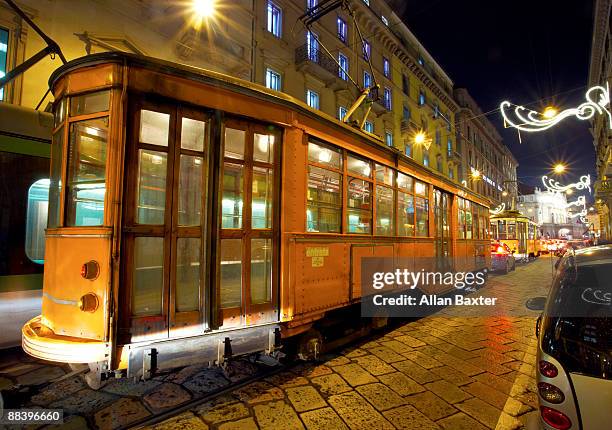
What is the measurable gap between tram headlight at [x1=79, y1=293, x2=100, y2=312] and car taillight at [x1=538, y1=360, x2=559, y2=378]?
3.33 meters

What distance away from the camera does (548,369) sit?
1.78 metres

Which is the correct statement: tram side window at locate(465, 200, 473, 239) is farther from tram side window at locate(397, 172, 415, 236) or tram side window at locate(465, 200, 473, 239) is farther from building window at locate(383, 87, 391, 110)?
building window at locate(383, 87, 391, 110)

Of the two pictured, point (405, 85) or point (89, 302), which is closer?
point (89, 302)

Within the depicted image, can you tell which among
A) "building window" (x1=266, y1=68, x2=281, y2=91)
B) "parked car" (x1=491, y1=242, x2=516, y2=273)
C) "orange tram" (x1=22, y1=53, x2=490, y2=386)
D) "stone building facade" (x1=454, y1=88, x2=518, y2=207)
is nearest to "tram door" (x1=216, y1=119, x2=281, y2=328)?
"orange tram" (x1=22, y1=53, x2=490, y2=386)

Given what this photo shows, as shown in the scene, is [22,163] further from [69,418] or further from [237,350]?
[237,350]

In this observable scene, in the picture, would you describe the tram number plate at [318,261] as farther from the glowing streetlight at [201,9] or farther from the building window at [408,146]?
the building window at [408,146]

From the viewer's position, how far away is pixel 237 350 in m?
3.27

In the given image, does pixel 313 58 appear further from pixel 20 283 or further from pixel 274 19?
pixel 20 283

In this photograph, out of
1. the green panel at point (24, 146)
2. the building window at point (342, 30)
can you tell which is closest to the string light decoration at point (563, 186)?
the building window at point (342, 30)

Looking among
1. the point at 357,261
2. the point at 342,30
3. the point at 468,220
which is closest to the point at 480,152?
the point at 342,30

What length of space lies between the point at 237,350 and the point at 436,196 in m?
6.20

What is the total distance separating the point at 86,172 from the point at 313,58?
38.9ft

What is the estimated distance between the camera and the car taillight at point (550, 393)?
170 centimetres

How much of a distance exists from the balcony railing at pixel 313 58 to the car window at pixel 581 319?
1214cm
